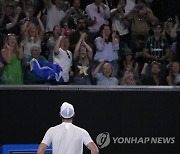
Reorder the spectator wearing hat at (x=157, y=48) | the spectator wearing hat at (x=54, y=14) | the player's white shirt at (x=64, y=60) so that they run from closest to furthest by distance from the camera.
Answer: the player's white shirt at (x=64, y=60) → the spectator wearing hat at (x=157, y=48) → the spectator wearing hat at (x=54, y=14)

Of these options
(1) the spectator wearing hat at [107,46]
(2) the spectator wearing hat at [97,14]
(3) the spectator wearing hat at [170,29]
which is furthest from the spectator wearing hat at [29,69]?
(3) the spectator wearing hat at [170,29]

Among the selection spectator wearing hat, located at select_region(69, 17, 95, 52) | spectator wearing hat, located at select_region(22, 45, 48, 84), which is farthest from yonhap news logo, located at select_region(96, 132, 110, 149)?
spectator wearing hat, located at select_region(69, 17, 95, 52)

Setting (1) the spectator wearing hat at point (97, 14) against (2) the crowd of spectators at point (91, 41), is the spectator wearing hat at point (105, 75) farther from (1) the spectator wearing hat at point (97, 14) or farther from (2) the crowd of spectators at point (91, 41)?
(1) the spectator wearing hat at point (97, 14)

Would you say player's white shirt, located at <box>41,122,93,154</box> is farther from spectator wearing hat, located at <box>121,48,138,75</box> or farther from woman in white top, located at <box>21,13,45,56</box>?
Answer: spectator wearing hat, located at <box>121,48,138,75</box>

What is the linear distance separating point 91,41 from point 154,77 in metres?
1.53

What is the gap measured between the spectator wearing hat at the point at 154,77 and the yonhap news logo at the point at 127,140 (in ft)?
3.59

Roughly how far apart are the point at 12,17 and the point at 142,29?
2.68 metres

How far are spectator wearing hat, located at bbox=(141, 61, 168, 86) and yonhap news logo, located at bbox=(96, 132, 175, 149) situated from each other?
109cm

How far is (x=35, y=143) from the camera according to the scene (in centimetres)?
1135

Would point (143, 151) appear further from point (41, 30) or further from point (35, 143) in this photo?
point (41, 30)

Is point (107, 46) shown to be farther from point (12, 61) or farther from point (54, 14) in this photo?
point (12, 61)

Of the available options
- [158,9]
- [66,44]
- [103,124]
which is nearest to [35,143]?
[103,124]

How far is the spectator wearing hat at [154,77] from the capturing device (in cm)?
1230

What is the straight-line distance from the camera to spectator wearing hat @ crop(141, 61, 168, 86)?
40.3 ft
